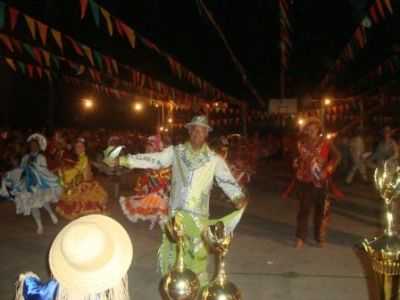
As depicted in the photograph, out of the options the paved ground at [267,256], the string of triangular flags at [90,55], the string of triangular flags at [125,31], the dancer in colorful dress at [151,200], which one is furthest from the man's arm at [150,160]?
the string of triangular flags at [90,55]

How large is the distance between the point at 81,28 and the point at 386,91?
13.3 metres

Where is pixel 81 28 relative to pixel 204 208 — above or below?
above

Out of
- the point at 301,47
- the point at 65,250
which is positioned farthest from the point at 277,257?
the point at 301,47

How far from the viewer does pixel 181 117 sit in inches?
1153

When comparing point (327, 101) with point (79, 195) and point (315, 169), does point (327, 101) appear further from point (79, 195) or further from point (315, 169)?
point (315, 169)

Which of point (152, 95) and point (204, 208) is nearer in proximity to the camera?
point (204, 208)

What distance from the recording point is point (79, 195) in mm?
9359

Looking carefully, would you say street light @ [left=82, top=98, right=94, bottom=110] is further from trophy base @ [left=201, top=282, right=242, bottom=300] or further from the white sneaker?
trophy base @ [left=201, top=282, right=242, bottom=300]

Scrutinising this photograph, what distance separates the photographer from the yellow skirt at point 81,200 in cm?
934

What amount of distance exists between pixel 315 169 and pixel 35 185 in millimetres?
4988

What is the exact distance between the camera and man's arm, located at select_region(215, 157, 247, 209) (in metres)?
4.52

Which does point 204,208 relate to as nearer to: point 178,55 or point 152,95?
point 152,95

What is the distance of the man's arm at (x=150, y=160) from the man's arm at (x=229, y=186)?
0.49 metres

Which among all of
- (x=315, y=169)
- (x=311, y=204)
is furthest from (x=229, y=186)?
(x=311, y=204)
